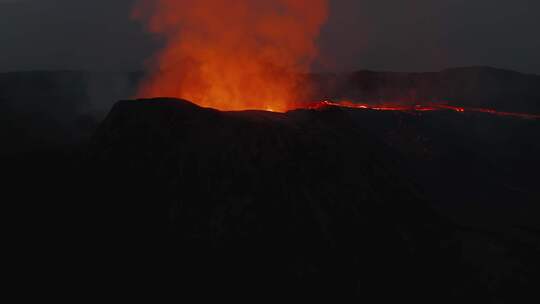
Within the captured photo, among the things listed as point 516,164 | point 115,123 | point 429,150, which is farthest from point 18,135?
point 516,164

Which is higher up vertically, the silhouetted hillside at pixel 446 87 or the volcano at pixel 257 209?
the silhouetted hillside at pixel 446 87

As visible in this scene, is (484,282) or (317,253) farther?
(484,282)

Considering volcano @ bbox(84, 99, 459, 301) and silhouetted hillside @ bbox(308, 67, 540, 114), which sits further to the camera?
silhouetted hillside @ bbox(308, 67, 540, 114)

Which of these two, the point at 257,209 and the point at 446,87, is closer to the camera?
the point at 257,209

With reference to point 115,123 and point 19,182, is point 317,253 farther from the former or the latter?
point 19,182

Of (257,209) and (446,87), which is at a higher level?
(446,87)

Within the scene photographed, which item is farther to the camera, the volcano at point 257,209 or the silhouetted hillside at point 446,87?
the silhouetted hillside at point 446,87

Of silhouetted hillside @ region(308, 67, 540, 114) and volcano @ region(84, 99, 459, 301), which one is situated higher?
silhouetted hillside @ region(308, 67, 540, 114)

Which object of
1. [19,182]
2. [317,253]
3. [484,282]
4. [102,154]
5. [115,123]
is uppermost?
Result: [115,123]
